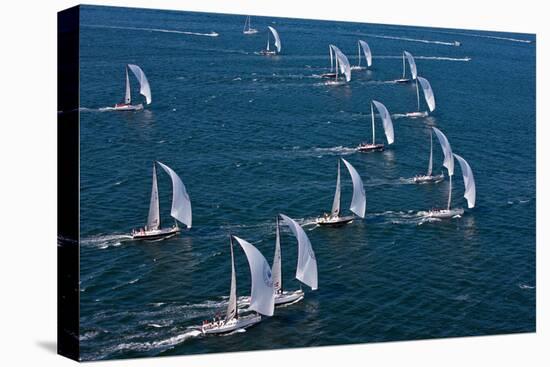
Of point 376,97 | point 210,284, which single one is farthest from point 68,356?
point 376,97

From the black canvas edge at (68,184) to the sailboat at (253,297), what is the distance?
8.92 metres

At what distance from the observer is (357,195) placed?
82875 millimetres

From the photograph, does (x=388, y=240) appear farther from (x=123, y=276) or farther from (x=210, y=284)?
(x=123, y=276)

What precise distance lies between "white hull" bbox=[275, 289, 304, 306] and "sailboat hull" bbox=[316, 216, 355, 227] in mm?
7422

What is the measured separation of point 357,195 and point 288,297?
11.8 m

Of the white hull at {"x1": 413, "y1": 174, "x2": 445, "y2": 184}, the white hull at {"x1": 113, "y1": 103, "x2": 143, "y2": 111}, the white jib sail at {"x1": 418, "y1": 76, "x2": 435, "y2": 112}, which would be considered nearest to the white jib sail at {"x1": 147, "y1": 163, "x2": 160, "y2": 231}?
the white hull at {"x1": 113, "y1": 103, "x2": 143, "y2": 111}

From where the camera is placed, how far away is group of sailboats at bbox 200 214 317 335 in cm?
7150

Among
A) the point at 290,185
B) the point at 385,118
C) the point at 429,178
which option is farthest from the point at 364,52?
the point at 290,185

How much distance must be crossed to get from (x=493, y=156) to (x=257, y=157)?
21633mm

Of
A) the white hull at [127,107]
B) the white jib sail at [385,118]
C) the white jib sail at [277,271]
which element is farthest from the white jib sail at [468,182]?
the white hull at [127,107]

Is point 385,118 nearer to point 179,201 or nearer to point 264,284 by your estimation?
point 179,201

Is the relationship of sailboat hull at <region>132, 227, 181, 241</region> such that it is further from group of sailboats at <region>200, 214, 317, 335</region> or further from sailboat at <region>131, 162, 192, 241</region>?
group of sailboats at <region>200, 214, 317, 335</region>

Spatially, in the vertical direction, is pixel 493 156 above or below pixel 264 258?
above

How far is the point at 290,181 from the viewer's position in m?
82.8
